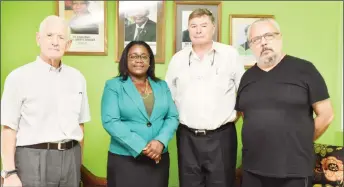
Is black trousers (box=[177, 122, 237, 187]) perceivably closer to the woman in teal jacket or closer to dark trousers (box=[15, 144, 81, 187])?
the woman in teal jacket

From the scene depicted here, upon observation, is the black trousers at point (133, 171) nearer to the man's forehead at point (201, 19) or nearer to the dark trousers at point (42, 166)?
the dark trousers at point (42, 166)

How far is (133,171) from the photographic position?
2.09 m

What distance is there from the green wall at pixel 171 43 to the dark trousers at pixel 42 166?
3.43 feet

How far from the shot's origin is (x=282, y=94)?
1.81m

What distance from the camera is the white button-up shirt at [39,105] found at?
1742mm

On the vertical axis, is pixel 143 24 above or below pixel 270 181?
above

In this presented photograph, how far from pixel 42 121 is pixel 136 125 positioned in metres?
0.56

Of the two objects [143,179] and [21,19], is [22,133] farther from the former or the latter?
[21,19]

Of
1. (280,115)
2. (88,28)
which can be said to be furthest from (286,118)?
(88,28)

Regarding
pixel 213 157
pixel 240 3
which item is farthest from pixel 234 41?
pixel 213 157

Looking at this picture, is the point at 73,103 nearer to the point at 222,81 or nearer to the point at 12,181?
the point at 12,181

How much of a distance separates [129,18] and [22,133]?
56.0 inches

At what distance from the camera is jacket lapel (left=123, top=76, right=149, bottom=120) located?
2096 mm

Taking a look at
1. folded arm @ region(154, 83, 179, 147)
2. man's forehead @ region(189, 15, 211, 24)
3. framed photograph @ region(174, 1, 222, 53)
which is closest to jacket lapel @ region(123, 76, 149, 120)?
folded arm @ region(154, 83, 179, 147)
